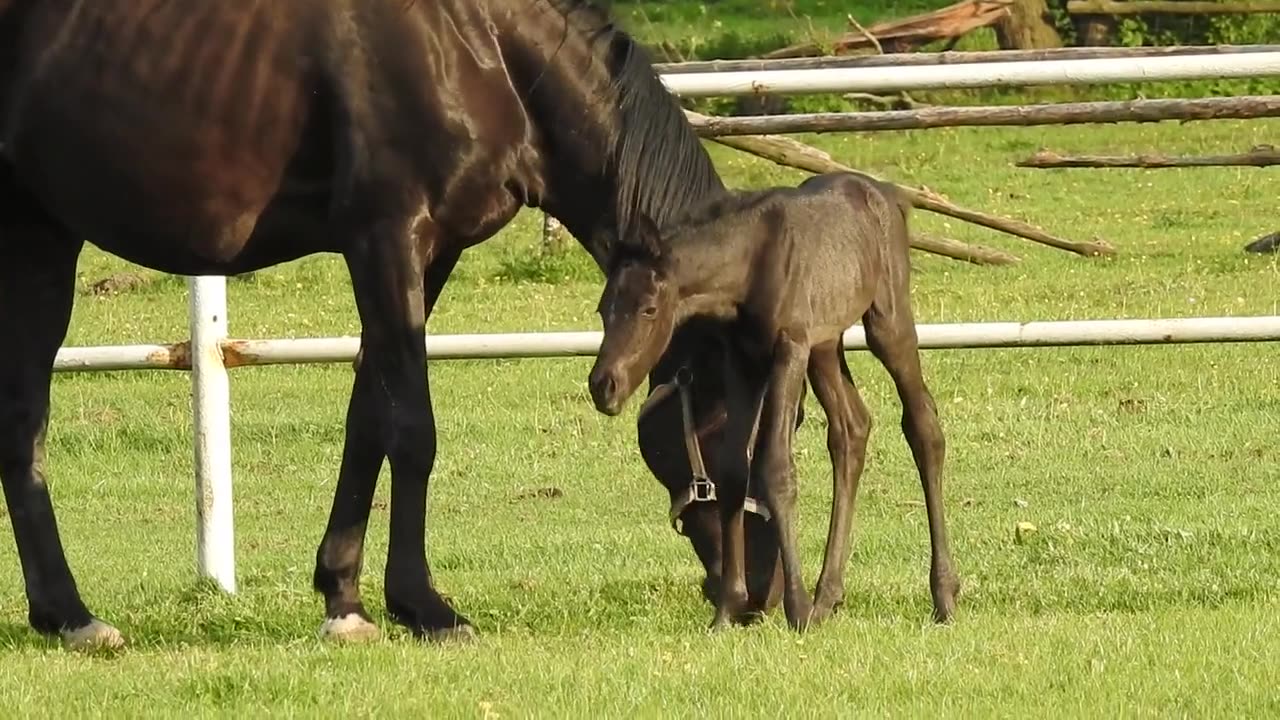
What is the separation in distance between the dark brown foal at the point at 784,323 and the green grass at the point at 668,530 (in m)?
0.26

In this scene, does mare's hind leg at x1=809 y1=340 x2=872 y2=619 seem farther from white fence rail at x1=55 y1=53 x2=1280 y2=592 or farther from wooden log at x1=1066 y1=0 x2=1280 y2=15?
wooden log at x1=1066 y1=0 x2=1280 y2=15

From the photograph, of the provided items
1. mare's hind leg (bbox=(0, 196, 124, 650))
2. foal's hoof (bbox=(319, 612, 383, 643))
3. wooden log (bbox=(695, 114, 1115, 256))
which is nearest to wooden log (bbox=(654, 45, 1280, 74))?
wooden log (bbox=(695, 114, 1115, 256))

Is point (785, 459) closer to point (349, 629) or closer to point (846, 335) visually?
point (846, 335)

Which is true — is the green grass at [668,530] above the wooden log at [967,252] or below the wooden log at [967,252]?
above

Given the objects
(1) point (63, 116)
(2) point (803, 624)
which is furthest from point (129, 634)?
(2) point (803, 624)

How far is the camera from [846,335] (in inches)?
263

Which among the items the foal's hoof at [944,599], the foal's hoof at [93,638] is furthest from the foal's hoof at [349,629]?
the foal's hoof at [944,599]

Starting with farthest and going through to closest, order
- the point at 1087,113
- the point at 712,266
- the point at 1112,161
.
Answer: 1. the point at 1112,161
2. the point at 1087,113
3. the point at 712,266

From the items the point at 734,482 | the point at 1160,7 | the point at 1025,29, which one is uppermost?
the point at 734,482

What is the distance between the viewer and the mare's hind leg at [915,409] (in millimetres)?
5883

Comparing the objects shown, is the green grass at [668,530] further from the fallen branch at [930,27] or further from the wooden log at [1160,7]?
the wooden log at [1160,7]

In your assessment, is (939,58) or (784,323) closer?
(784,323)

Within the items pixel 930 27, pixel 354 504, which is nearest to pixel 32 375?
pixel 354 504

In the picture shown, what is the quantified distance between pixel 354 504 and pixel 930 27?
52.2 feet
